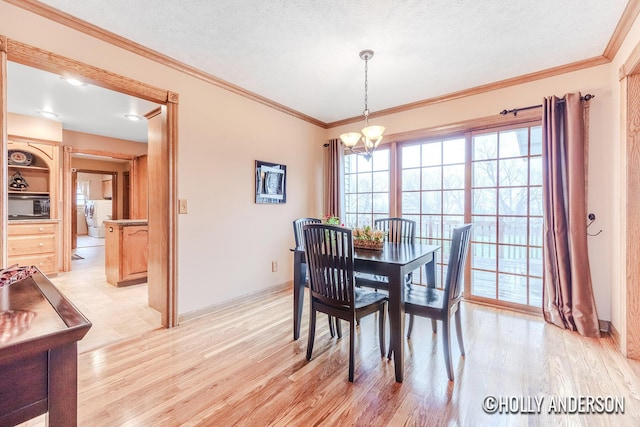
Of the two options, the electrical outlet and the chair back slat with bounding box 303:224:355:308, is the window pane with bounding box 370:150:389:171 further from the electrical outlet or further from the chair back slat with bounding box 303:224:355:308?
the electrical outlet

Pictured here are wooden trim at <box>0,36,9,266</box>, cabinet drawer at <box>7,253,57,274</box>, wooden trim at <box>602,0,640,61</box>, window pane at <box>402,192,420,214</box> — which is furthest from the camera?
cabinet drawer at <box>7,253,57,274</box>

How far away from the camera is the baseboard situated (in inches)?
111

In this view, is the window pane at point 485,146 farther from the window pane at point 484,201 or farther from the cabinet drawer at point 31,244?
the cabinet drawer at point 31,244

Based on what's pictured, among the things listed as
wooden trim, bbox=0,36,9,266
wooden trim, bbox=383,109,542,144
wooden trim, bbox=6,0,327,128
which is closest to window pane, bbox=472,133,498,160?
wooden trim, bbox=383,109,542,144

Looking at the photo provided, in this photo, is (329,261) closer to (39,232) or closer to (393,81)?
(393,81)

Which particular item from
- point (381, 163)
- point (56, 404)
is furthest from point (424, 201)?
point (56, 404)

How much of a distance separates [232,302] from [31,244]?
3.54 metres

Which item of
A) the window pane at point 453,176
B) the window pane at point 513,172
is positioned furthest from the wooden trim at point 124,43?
the window pane at point 513,172

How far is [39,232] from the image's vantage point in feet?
14.2

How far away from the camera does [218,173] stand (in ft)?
10.1

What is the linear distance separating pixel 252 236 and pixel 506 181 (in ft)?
9.78

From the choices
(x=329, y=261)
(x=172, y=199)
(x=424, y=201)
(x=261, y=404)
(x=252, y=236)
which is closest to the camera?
(x=261, y=404)

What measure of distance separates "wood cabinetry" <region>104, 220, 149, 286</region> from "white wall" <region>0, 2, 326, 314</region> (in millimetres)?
1511

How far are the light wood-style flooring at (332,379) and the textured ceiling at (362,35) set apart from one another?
2493 millimetres
